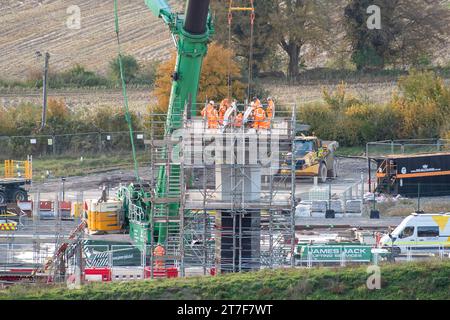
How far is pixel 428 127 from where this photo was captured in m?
75.0

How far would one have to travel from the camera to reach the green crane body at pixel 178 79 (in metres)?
46.6

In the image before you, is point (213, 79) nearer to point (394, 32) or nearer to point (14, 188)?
point (14, 188)

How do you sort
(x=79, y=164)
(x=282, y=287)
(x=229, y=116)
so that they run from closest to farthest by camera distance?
(x=282, y=287), (x=229, y=116), (x=79, y=164)

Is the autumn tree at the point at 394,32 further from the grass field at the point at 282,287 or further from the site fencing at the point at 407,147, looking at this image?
the grass field at the point at 282,287

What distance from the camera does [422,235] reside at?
49.4 meters

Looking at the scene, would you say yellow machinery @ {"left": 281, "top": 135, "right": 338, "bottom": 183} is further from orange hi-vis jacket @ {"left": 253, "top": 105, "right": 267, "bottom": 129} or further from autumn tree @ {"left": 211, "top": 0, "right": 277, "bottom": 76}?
orange hi-vis jacket @ {"left": 253, "top": 105, "right": 267, "bottom": 129}

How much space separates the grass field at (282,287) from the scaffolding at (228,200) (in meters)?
2.17

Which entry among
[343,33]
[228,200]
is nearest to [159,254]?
[228,200]

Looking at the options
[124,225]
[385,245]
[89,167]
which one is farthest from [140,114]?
[385,245]

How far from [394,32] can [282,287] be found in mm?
48891

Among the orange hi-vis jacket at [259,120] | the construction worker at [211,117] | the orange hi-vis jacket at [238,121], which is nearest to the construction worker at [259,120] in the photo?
the orange hi-vis jacket at [259,120]
